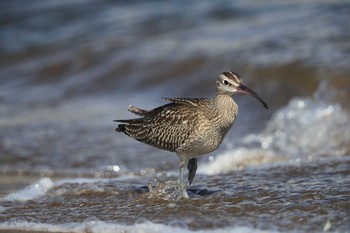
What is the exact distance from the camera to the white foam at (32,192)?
7705 mm

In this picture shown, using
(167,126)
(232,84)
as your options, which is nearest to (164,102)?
(167,126)

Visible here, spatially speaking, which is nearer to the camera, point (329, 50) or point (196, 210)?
point (196, 210)

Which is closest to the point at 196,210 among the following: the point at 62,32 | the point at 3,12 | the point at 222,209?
the point at 222,209

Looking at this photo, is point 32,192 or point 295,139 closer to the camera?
point 32,192

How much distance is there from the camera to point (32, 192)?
7922mm

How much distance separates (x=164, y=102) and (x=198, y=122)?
493cm

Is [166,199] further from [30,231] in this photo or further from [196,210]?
[30,231]

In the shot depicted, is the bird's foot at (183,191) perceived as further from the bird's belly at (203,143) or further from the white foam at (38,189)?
the white foam at (38,189)

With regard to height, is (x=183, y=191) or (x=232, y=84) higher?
(x=232, y=84)

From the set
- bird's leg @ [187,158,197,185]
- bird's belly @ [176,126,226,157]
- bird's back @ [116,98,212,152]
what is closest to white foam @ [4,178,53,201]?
bird's back @ [116,98,212,152]

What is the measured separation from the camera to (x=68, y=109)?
41.1 feet

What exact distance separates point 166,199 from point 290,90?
514 cm

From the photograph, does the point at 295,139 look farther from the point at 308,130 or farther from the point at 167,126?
the point at 167,126

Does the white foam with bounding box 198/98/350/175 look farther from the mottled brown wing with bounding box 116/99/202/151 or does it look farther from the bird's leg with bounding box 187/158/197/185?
the mottled brown wing with bounding box 116/99/202/151
